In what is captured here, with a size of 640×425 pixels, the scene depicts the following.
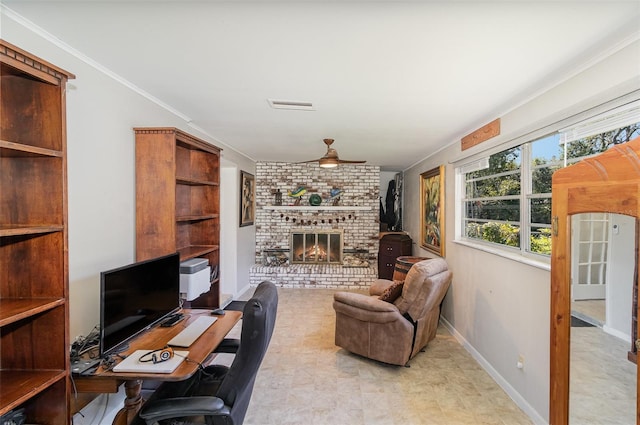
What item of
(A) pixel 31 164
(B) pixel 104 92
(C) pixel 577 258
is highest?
(B) pixel 104 92

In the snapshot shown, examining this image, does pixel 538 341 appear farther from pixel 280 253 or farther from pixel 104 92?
pixel 280 253

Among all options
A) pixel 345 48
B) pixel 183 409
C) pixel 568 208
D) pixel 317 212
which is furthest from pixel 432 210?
pixel 183 409

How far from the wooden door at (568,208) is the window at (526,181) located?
0.33 metres

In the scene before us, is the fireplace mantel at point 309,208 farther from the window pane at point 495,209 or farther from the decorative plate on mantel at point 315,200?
the window pane at point 495,209

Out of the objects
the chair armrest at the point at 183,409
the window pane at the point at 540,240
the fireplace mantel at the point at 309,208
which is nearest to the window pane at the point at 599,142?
the window pane at the point at 540,240

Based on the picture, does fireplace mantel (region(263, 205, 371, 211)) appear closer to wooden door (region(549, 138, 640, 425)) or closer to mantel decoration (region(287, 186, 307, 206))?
mantel decoration (region(287, 186, 307, 206))

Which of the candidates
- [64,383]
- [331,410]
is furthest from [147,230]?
[331,410]

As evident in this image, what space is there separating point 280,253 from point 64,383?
4.50 metres

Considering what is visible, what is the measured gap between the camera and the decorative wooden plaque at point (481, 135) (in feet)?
8.28

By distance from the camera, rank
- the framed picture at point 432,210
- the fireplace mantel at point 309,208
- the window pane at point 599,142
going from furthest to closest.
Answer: the fireplace mantel at point 309,208 < the framed picture at point 432,210 < the window pane at point 599,142

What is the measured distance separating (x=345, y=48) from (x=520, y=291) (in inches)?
84.0

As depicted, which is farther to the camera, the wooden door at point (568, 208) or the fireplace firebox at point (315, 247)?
the fireplace firebox at point (315, 247)

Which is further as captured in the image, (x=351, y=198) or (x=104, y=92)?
(x=351, y=198)

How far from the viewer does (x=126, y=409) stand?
5.11 feet
